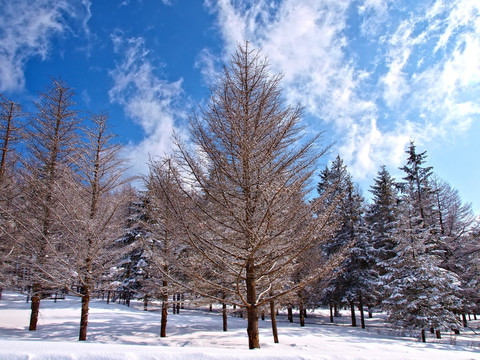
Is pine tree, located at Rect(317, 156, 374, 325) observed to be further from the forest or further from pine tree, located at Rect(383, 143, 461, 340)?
pine tree, located at Rect(383, 143, 461, 340)

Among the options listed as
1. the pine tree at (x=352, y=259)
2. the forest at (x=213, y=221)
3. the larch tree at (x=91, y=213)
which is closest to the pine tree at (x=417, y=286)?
the forest at (x=213, y=221)

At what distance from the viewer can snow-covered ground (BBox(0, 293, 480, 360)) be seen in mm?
2562

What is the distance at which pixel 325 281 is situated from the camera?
20.0 m

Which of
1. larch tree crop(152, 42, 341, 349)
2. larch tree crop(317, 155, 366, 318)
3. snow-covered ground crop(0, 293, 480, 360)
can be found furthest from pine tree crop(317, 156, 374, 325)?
larch tree crop(152, 42, 341, 349)

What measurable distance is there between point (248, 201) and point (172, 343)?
33.4 feet

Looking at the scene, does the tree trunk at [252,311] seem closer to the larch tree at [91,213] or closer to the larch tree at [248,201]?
the larch tree at [248,201]

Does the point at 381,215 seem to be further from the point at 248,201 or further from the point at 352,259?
the point at 248,201

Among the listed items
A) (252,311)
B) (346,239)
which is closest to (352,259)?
(346,239)

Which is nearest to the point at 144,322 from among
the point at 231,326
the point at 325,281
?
the point at 231,326

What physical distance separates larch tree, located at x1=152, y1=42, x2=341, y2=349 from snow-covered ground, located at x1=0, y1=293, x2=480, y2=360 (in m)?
1.47

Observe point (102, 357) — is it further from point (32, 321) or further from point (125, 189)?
point (32, 321)

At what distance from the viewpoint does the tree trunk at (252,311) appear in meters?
4.99

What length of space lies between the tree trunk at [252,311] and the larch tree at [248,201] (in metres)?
0.02

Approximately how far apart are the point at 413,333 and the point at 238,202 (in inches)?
652
